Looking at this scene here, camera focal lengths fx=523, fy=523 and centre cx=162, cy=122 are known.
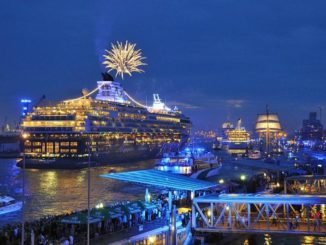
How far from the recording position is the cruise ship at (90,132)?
286 feet

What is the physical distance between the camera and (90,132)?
90250 millimetres

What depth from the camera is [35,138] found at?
3548 inches

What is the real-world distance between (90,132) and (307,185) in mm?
53074

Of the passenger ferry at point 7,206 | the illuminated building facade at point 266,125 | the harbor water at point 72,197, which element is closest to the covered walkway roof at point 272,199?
the harbor water at point 72,197

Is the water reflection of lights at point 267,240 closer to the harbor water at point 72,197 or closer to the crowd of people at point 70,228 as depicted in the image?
the harbor water at point 72,197

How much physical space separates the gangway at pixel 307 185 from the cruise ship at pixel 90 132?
134 ft

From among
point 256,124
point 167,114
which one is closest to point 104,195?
point 167,114

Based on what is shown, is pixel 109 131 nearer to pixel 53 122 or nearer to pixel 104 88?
pixel 53 122

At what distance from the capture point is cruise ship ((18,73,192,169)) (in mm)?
87250

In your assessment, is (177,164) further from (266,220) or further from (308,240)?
(266,220)

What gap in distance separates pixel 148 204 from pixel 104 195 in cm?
1736

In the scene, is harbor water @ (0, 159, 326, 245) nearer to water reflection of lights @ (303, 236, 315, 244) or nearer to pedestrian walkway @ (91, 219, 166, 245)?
water reflection of lights @ (303, 236, 315, 244)

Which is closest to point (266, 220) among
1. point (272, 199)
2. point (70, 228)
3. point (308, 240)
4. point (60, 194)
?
point (272, 199)

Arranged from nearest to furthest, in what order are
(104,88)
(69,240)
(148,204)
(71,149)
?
(69,240) → (148,204) → (71,149) → (104,88)
